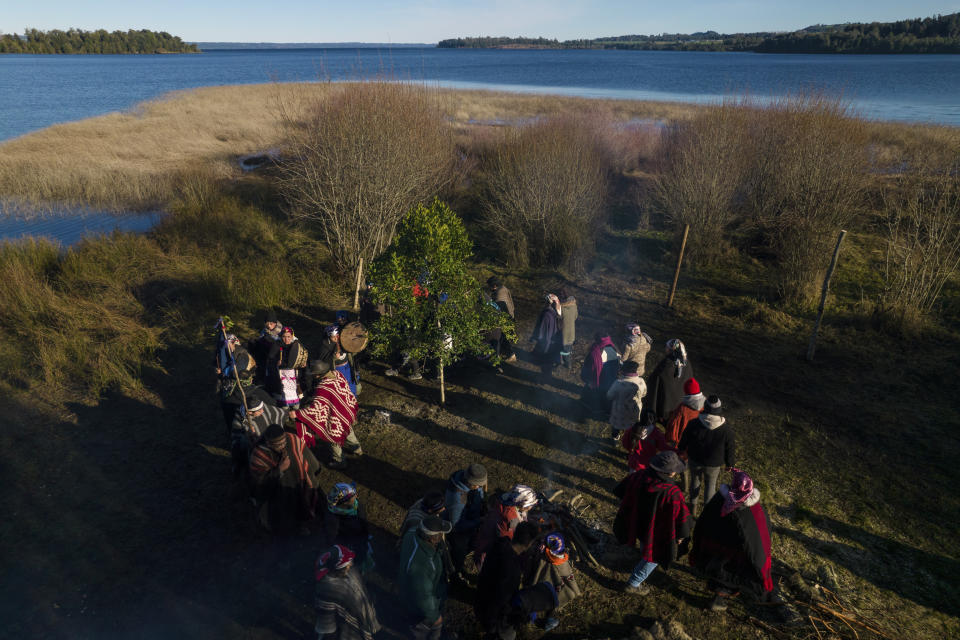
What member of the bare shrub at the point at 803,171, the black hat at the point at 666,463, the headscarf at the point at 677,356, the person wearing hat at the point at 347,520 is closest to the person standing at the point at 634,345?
the headscarf at the point at 677,356

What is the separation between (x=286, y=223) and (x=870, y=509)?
1700cm

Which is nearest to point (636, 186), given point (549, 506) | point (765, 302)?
point (765, 302)

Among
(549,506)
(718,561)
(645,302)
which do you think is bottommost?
(645,302)

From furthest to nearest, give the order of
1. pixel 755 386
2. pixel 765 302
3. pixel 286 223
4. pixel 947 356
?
pixel 286 223 → pixel 765 302 → pixel 947 356 → pixel 755 386

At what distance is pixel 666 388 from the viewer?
21.9ft

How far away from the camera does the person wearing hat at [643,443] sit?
5543 mm

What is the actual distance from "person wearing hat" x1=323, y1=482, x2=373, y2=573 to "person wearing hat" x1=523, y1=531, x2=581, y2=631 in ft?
5.13

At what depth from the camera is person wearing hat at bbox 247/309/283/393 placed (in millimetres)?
7250

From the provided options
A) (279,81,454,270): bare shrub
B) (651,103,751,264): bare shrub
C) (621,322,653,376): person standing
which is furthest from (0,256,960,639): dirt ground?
(651,103,751,264): bare shrub

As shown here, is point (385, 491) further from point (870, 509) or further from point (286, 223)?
point (286, 223)

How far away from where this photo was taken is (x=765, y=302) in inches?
485

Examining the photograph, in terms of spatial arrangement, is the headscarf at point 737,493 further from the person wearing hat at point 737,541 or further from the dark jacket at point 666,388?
the dark jacket at point 666,388

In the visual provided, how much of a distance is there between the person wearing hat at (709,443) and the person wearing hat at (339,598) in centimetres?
367

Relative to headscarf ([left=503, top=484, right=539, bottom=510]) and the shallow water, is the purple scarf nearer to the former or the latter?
headscarf ([left=503, top=484, right=539, bottom=510])
